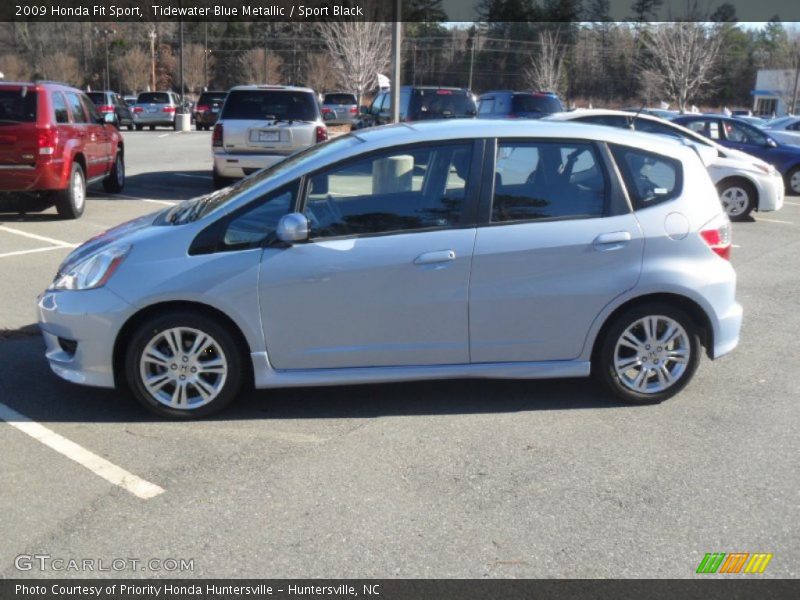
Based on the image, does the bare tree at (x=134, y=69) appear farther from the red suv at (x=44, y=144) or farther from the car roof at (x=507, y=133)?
the car roof at (x=507, y=133)

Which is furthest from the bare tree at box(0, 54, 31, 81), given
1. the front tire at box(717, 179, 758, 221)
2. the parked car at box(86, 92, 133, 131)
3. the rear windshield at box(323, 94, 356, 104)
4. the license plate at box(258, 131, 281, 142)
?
the front tire at box(717, 179, 758, 221)

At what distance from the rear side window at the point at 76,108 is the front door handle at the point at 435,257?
9.19 meters

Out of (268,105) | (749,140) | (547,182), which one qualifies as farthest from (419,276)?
(749,140)

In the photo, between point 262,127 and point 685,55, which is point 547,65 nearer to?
point 685,55

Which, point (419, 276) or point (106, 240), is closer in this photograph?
point (419, 276)

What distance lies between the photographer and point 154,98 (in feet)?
135

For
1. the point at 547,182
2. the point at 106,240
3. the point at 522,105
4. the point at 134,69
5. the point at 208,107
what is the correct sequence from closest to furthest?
the point at 547,182 → the point at 106,240 → the point at 522,105 → the point at 208,107 → the point at 134,69

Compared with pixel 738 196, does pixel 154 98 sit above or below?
above

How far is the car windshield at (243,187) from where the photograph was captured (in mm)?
5195

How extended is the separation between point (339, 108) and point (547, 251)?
122 feet

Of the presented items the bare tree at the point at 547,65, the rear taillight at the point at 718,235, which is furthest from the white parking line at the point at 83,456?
the bare tree at the point at 547,65

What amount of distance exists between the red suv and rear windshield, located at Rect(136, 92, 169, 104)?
29.8 meters

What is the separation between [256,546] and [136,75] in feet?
232

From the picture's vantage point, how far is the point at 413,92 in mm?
18891
